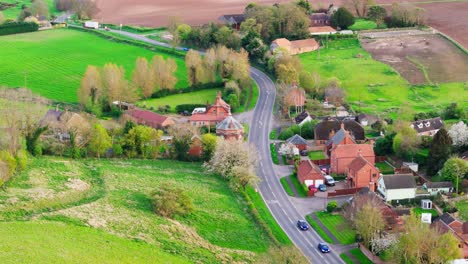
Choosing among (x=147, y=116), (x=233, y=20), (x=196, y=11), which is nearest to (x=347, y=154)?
(x=147, y=116)

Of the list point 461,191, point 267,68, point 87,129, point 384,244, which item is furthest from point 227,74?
point 384,244

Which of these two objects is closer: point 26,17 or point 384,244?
point 384,244

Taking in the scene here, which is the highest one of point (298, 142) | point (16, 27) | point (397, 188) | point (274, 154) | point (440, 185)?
point (16, 27)

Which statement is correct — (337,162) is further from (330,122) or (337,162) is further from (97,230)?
(97,230)

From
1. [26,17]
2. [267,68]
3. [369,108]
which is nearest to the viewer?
[369,108]

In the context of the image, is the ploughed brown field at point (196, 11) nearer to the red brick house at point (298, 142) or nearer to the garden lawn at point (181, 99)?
the garden lawn at point (181, 99)

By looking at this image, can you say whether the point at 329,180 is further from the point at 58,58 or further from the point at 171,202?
the point at 58,58
